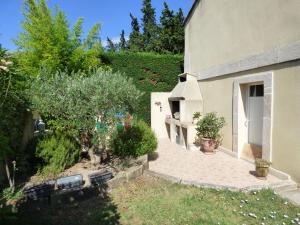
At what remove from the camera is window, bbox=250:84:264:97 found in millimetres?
8352

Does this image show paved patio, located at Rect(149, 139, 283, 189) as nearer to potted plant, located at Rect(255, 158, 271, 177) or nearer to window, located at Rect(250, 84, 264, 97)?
potted plant, located at Rect(255, 158, 271, 177)

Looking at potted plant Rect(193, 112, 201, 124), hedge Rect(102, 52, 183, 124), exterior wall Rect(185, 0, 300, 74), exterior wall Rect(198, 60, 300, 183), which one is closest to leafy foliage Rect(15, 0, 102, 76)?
hedge Rect(102, 52, 183, 124)

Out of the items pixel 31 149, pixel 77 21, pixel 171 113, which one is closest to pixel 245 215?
pixel 31 149

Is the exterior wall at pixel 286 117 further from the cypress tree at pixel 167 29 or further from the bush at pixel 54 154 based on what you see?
the cypress tree at pixel 167 29

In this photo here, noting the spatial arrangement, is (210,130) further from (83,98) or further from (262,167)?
(83,98)

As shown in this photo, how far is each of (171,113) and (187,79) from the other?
2.64 meters

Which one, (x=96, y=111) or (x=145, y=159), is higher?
(x=96, y=111)

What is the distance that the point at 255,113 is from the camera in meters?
8.71

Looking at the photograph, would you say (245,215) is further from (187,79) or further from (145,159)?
(187,79)

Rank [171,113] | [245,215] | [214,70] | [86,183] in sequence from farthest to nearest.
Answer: [171,113]
[214,70]
[86,183]
[245,215]

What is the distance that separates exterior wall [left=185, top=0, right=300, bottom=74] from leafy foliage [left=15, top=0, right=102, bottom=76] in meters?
5.32

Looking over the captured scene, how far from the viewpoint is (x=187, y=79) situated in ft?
41.7

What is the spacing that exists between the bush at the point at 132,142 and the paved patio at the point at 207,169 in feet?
2.38

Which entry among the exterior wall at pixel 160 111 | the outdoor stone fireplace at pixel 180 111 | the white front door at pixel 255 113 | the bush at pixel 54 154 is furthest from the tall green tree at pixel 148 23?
the bush at pixel 54 154
